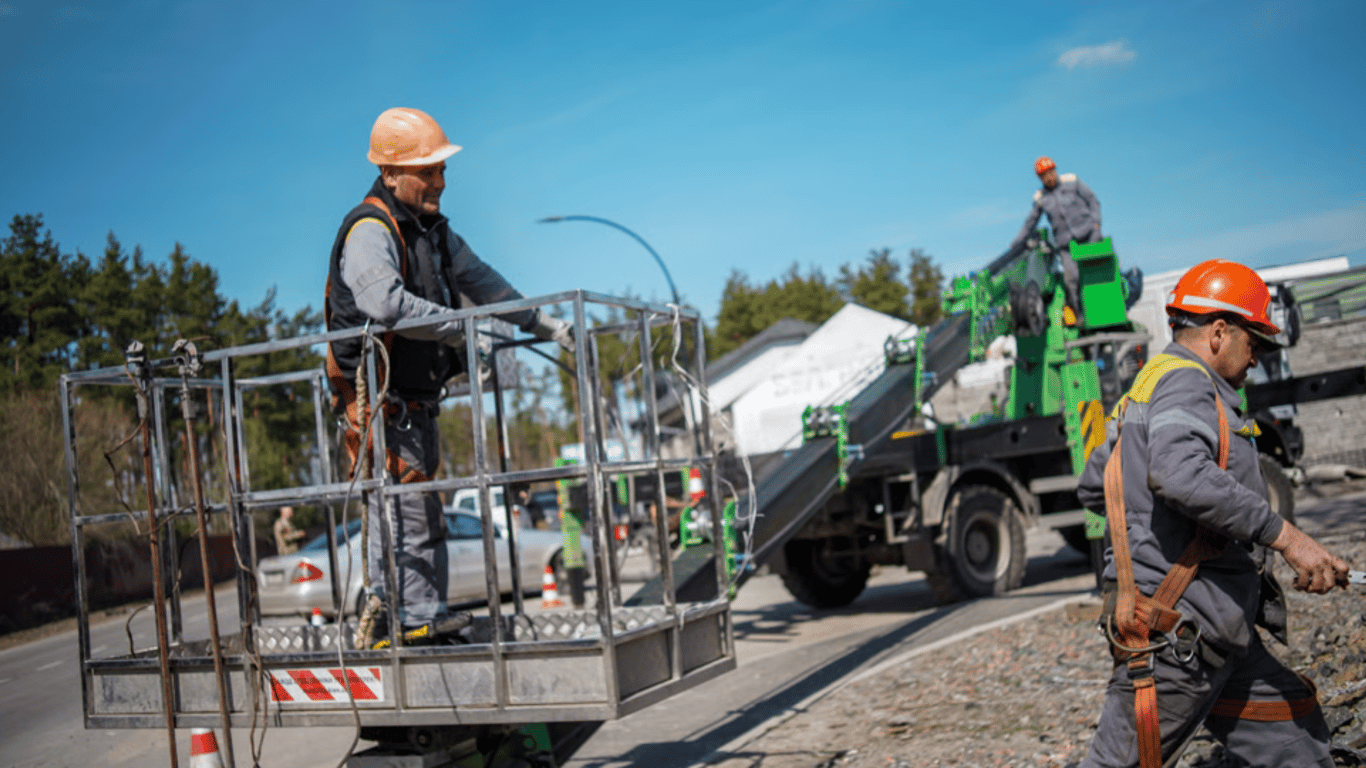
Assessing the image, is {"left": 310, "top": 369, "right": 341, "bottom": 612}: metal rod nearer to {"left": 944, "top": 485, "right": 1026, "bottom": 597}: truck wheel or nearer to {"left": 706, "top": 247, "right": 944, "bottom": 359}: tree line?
{"left": 944, "top": 485, "right": 1026, "bottom": 597}: truck wheel

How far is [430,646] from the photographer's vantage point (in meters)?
3.98

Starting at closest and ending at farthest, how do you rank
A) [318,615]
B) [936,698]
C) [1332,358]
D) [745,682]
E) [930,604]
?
[318,615]
[936,698]
[745,682]
[930,604]
[1332,358]

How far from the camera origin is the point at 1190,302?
336cm

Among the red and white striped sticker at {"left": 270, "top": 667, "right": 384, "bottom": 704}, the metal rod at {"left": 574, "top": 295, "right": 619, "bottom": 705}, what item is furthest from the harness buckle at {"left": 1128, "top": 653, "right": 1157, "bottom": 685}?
the red and white striped sticker at {"left": 270, "top": 667, "right": 384, "bottom": 704}

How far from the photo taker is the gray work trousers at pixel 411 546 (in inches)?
166

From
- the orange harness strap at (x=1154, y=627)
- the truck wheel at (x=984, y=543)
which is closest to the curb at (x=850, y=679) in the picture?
the truck wheel at (x=984, y=543)

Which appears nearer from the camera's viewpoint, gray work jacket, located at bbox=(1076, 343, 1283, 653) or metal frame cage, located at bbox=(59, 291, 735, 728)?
gray work jacket, located at bbox=(1076, 343, 1283, 653)

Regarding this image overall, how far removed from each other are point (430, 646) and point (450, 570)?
10.5 meters

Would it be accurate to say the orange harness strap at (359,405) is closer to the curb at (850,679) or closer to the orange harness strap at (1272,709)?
the curb at (850,679)

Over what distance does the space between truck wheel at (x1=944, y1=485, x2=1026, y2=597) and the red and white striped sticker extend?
7.28 meters

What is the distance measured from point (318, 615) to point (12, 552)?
1687 centimetres

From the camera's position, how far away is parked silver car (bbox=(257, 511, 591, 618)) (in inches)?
527

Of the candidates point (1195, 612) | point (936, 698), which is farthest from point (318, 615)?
point (1195, 612)

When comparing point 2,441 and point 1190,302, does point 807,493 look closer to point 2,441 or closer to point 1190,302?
point 1190,302
